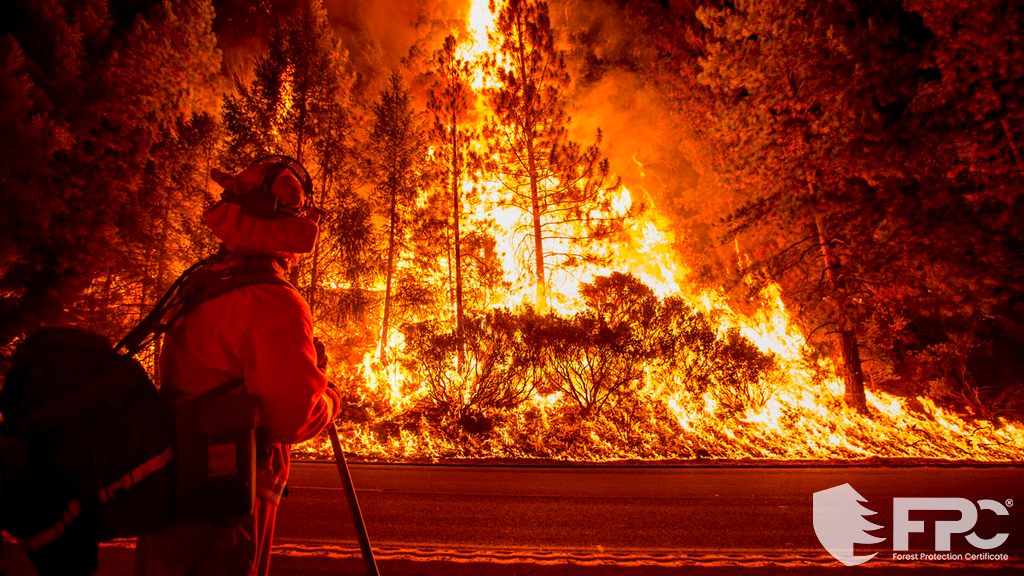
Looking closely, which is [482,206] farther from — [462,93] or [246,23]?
[246,23]

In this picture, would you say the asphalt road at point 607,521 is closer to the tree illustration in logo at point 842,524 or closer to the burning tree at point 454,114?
the tree illustration in logo at point 842,524

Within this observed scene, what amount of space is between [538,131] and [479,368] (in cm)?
752

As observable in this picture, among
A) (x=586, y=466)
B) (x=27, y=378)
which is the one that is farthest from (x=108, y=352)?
(x=586, y=466)

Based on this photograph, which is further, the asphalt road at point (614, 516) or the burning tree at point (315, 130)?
the burning tree at point (315, 130)

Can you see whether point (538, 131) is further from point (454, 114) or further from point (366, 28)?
point (366, 28)

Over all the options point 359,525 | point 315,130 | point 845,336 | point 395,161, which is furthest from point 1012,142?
point 315,130

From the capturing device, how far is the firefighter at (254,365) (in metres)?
1.66

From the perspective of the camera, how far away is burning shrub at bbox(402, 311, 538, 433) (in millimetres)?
11188

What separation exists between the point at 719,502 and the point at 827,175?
9914 millimetres

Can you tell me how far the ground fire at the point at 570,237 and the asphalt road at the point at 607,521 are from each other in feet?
7.43

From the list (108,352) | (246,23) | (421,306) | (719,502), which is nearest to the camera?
(108,352)

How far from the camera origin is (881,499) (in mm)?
6316

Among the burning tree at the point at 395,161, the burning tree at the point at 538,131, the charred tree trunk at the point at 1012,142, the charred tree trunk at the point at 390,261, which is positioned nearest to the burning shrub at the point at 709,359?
the burning tree at the point at 538,131

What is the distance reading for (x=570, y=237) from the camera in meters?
14.7
